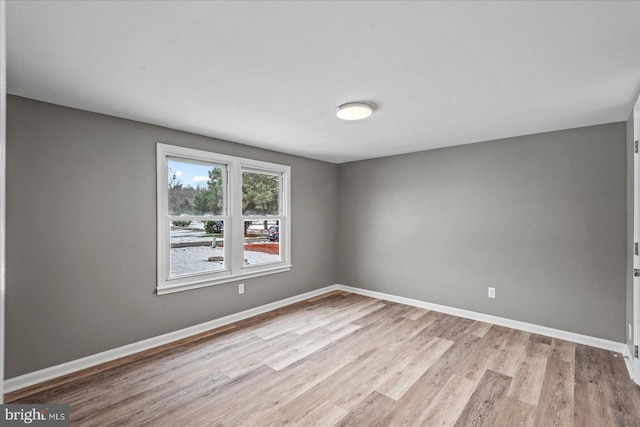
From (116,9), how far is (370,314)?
4035 mm

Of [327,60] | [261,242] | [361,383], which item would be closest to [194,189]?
[261,242]

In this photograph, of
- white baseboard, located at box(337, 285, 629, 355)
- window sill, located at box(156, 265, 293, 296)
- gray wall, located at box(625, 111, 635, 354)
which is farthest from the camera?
window sill, located at box(156, 265, 293, 296)

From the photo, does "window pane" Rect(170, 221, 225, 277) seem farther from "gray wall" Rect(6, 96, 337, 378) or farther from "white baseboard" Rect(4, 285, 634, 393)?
"white baseboard" Rect(4, 285, 634, 393)

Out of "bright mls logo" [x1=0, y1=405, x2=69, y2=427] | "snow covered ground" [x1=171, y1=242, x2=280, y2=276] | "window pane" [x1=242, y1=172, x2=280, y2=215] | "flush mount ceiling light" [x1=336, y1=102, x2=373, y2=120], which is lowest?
"bright mls logo" [x1=0, y1=405, x2=69, y2=427]

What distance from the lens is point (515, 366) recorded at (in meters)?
2.83

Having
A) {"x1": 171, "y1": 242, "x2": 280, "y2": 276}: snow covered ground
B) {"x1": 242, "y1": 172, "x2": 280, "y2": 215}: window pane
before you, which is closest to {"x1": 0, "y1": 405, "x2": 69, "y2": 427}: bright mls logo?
{"x1": 171, "y1": 242, "x2": 280, "y2": 276}: snow covered ground

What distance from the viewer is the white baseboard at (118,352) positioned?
2.48 metres

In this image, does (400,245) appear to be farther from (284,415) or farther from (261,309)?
(284,415)

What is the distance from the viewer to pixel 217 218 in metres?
3.85

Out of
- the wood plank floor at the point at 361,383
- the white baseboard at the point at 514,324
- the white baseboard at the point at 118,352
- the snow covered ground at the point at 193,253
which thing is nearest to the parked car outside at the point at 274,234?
the snow covered ground at the point at 193,253

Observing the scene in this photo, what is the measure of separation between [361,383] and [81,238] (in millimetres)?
2802

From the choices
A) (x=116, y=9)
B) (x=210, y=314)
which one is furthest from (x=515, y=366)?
(x=116, y=9)

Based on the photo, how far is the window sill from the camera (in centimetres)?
332

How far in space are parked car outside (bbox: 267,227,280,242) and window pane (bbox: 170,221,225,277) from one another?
0.84 metres
